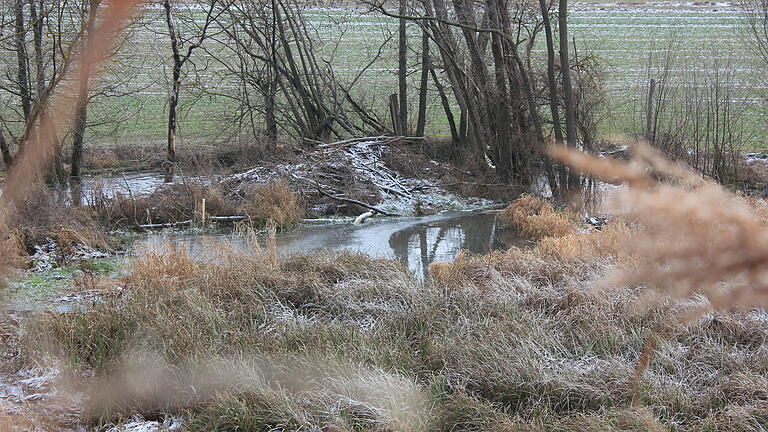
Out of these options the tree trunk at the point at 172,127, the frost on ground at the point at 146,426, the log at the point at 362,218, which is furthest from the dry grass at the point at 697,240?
the tree trunk at the point at 172,127

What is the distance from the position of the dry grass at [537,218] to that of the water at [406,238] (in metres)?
0.23

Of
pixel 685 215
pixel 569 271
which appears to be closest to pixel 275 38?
pixel 569 271

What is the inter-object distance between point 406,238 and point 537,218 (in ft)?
7.23

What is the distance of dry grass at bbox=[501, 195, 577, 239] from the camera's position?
11883 millimetres

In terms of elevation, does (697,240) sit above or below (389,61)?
above

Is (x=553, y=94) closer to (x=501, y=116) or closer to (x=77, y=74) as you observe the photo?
(x=501, y=116)

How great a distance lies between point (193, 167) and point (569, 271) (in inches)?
357

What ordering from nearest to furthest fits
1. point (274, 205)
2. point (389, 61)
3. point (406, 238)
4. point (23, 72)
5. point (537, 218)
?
point (537, 218), point (406, 238), point (23, 72), point (274, 205), point (389, 61)

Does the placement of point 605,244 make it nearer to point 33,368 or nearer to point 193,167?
point 33,368

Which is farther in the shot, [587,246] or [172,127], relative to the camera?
[172,127]

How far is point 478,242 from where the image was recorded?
1241 centimetres

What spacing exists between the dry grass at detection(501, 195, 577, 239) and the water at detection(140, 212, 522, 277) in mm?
226

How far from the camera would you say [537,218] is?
12281mm

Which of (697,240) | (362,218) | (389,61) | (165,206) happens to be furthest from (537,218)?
(389,61)
